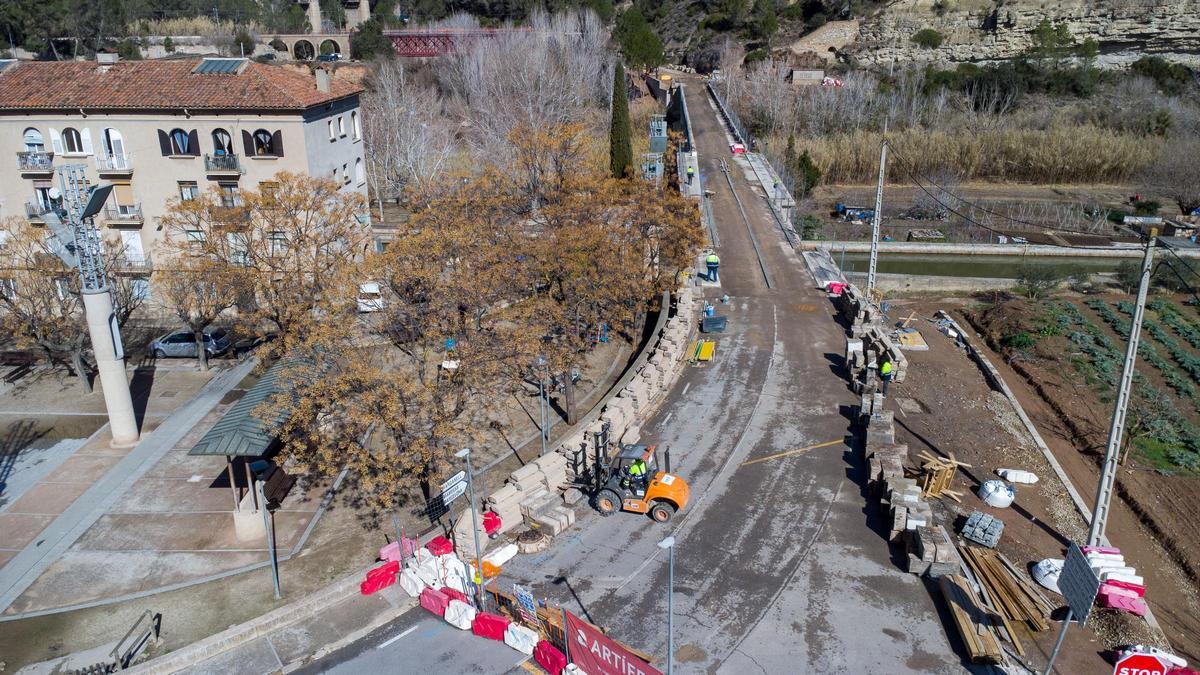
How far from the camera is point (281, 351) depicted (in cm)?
3047

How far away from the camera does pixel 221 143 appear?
1813 inches

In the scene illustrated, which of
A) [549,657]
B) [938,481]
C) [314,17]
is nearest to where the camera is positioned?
[549,657]

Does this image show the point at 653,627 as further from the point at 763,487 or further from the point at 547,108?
the point at 547,108

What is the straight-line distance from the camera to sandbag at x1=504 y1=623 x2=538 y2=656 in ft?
69.7

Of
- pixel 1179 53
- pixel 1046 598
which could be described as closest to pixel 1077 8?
pixel 1179 53

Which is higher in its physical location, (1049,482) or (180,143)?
(180,143)

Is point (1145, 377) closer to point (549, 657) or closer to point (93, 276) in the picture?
point (549, 657)

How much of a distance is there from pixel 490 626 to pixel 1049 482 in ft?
68.9

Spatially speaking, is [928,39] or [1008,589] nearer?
[1008,589]

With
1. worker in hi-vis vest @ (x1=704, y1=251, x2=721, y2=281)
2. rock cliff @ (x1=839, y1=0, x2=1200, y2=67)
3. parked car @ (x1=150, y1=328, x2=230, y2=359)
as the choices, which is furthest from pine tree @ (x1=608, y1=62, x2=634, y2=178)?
rock cliff @ (x1=839, y1=0, x2=1200, y2=67)

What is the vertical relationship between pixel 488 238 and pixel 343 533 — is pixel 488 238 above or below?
above

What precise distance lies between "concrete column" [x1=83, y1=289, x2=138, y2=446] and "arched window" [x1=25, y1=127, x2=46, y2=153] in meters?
19.0

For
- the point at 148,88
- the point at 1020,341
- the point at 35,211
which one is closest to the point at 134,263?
the point at 35,211

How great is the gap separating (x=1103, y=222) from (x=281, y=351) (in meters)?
64.3
